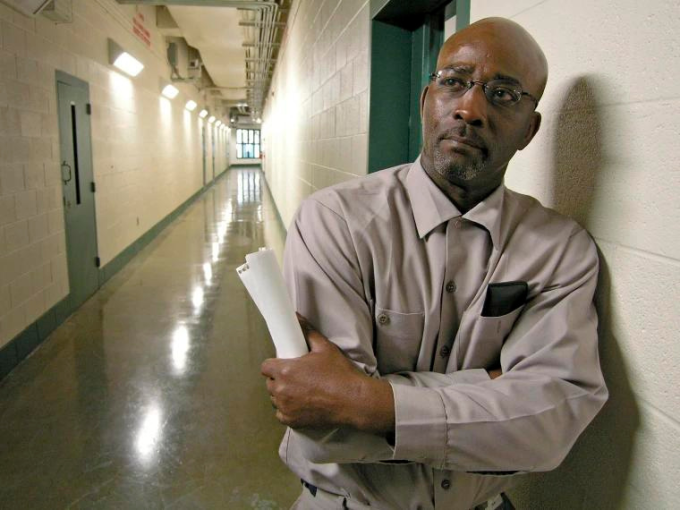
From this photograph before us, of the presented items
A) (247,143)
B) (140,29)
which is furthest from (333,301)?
(247,143)

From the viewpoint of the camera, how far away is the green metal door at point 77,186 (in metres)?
4.30

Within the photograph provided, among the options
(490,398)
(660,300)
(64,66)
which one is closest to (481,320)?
(490,398)

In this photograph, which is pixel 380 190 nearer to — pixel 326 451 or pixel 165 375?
pixel 326 451

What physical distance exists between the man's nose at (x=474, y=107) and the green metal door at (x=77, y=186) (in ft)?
13.4

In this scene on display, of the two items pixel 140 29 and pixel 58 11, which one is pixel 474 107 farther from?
pixel 140 29

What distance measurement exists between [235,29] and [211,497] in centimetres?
782

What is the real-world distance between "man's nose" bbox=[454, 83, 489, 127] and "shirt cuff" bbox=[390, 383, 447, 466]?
543 mm

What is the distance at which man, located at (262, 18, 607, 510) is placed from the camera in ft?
2.95

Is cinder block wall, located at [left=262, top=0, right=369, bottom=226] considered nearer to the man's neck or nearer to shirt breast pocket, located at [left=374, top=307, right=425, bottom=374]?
the man's neck

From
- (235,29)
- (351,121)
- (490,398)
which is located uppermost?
(235,29)

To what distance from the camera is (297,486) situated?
7.38 feet

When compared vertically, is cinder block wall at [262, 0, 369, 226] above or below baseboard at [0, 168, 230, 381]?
above

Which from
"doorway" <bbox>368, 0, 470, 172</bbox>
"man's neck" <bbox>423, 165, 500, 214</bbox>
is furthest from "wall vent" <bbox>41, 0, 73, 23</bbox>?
"man's neck" <bbox>423, 165, 500, 214</bbox>

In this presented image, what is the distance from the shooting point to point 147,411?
280cm
